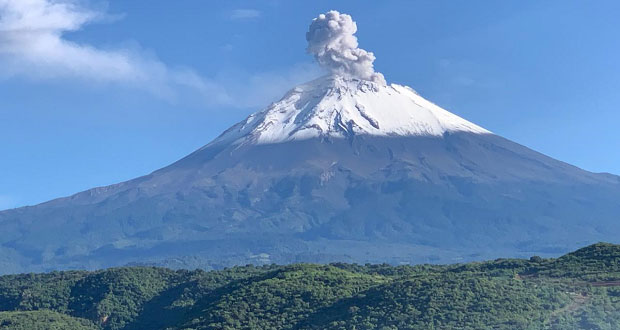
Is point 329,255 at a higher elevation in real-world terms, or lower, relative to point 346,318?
higher

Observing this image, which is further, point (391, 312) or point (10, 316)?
point (10, 316)

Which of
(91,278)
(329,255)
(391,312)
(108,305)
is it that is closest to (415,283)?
(391,312)

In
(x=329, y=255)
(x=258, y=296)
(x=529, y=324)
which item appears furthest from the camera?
(x=329, y=255)

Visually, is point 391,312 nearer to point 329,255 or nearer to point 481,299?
point 481,299

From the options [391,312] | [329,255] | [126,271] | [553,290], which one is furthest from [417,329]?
[329,255]

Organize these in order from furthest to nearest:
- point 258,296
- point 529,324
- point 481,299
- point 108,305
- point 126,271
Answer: point 126,271, point 108,305, point 258,296, point 481,299, point 529,324

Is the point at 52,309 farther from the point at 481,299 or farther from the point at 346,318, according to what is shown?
the point at 481,299
